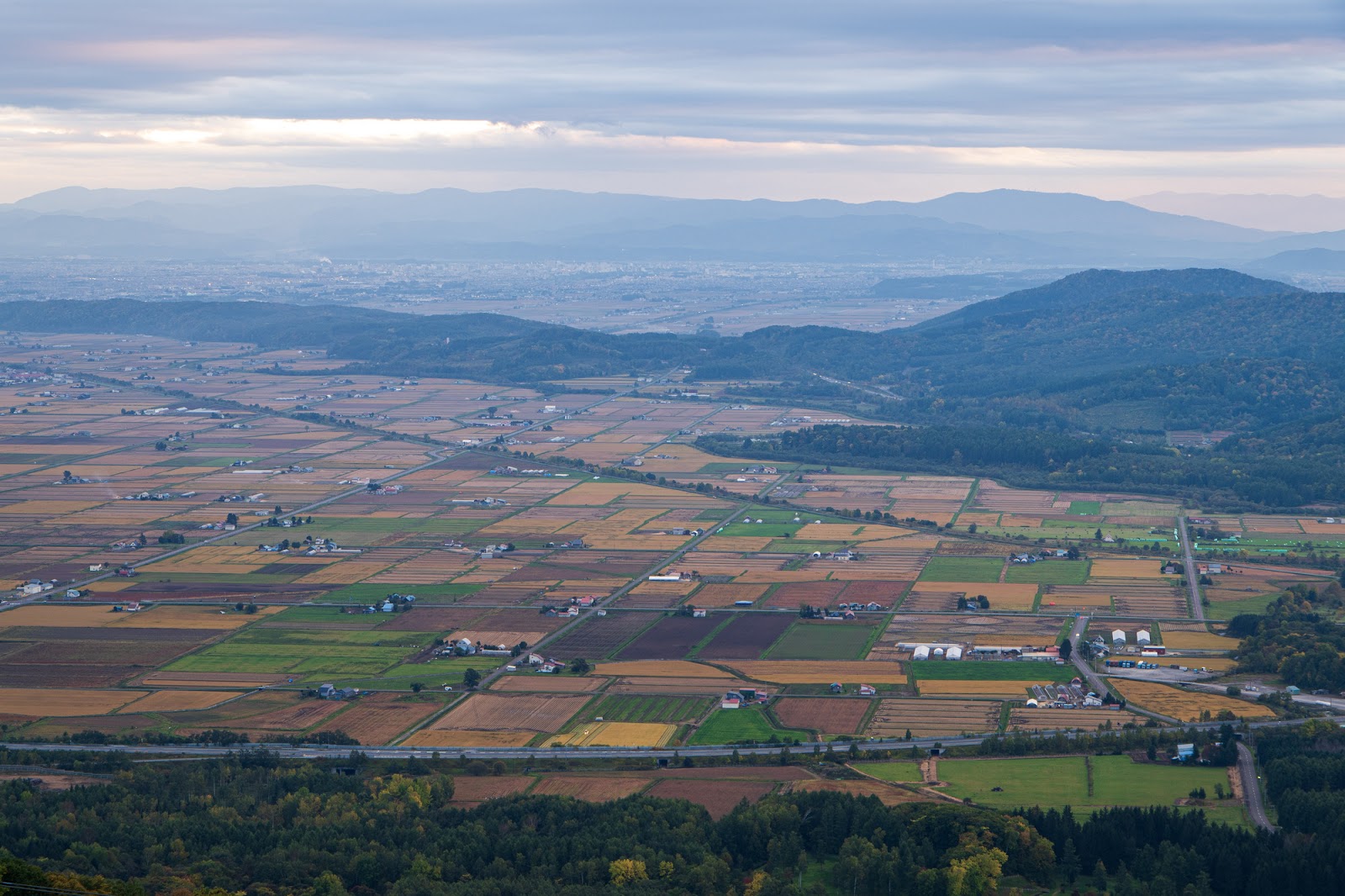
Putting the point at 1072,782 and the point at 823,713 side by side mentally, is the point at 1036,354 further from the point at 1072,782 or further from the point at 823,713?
the point at 1072,782

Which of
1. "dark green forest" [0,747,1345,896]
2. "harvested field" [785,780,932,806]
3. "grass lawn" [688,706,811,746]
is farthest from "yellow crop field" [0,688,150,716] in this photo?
"harvested field" [785,780,932,806]

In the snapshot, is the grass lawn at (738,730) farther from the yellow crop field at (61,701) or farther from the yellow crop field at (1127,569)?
the yellow crop field at (1127,569)

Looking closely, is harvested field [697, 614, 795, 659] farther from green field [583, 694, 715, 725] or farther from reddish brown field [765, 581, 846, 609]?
green field [583, 694, 715, 725]

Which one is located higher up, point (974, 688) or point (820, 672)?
point (974, 688)

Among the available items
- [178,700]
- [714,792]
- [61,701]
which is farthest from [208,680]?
[714,792]

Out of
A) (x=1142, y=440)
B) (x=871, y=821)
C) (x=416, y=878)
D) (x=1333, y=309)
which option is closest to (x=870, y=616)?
(x=871, y=821)

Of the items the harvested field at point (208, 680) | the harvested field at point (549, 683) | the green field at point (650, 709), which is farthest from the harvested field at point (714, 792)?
the harvested field at point (208, 680)
